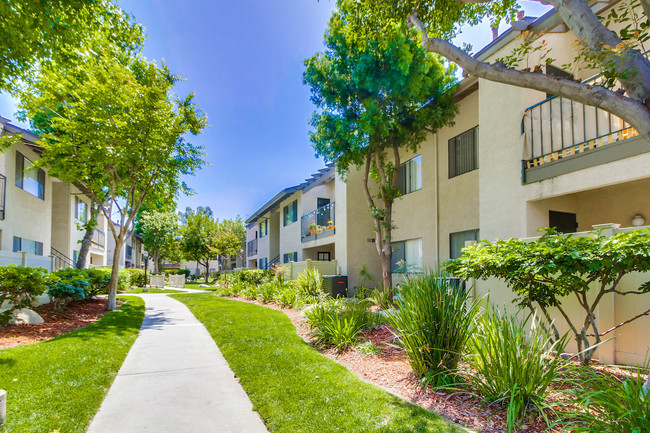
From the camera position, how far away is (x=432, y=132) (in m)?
12.3

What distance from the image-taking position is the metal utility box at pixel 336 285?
1471cm

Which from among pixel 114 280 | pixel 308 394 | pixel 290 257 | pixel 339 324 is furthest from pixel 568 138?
pixel 290 257

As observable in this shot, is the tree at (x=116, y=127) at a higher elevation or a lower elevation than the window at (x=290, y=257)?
higher

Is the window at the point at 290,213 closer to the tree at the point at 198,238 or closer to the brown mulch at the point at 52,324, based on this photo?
the tree at the point at 198,238

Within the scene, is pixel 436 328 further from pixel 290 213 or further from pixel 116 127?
pixel 290 213

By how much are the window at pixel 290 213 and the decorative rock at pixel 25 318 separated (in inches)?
624

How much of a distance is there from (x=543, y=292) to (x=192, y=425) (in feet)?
16.1

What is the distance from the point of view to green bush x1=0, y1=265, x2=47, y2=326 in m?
7.64

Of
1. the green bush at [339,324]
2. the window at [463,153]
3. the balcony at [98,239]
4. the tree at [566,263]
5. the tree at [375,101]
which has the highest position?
the tree at [375,101]

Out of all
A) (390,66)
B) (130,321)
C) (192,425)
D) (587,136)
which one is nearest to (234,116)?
(390,66)

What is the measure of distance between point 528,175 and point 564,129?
111cm

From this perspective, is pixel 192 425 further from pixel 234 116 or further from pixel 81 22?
pixel 234 116

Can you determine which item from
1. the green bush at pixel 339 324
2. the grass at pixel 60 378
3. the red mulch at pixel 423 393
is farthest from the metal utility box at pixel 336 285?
the grass at pixel 60 378

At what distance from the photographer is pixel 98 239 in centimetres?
2647
